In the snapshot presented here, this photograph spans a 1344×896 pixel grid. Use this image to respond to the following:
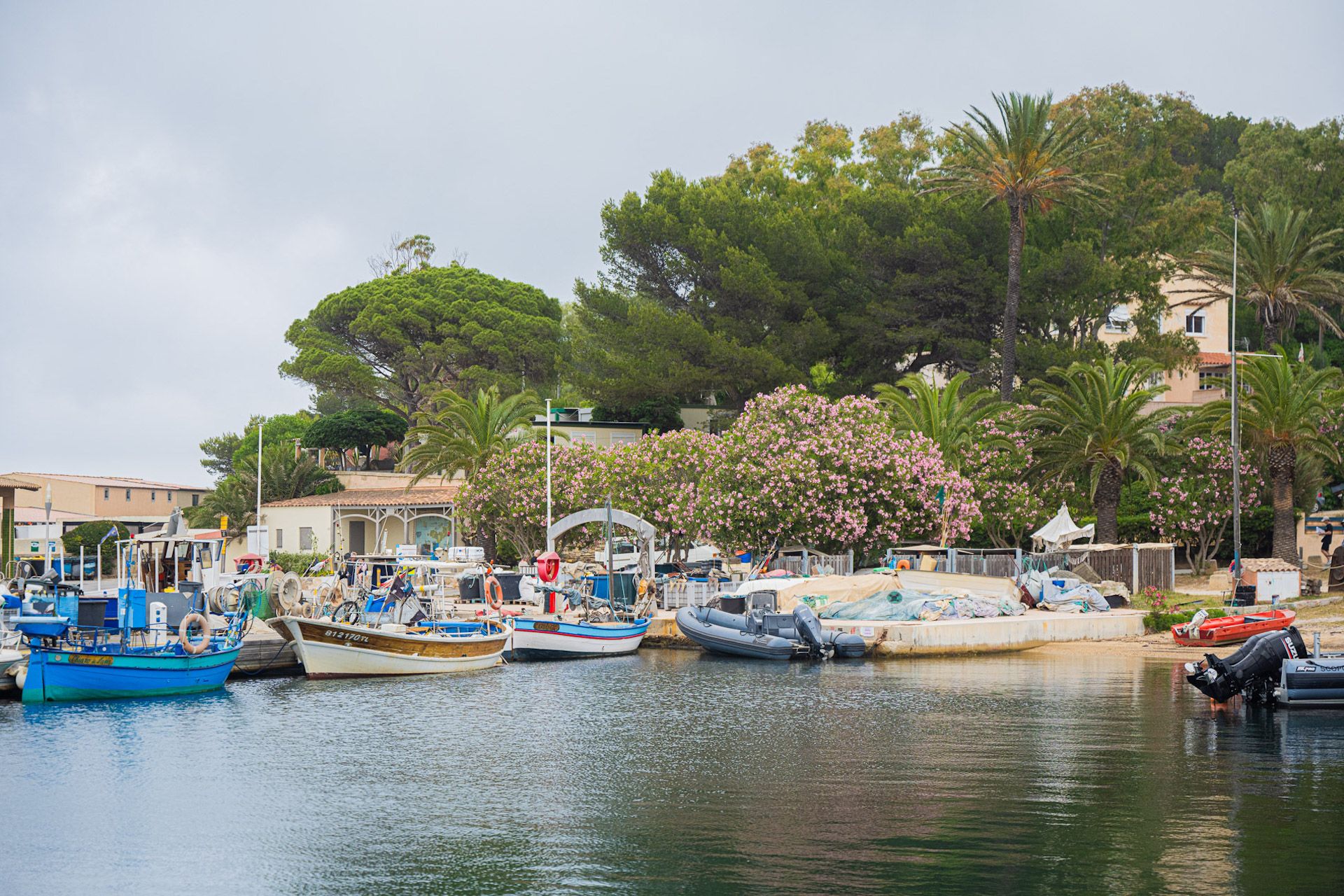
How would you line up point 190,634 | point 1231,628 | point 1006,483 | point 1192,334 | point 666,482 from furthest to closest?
1. point 1192,334
2. point 1006,483
3. point 666,482
4. point 1231,628
5. point 190,634

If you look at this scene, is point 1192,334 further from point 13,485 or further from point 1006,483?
point 13,485

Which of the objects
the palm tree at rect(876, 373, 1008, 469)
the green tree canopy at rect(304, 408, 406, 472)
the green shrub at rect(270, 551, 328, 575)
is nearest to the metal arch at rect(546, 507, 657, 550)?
the palm tree at rect(876, 373, 1008, 469)

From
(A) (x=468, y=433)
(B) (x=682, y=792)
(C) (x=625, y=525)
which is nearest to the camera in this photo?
(B) (x=682, y=792)

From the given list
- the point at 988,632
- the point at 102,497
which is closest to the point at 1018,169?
the point at 988,632

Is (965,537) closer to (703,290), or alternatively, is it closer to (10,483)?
(703,290)

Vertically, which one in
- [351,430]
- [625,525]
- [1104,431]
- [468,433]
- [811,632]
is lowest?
[811,632]

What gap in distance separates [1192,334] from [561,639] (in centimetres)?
4886

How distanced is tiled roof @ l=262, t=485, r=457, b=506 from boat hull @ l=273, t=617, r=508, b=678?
28382mm

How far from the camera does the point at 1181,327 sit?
70.9 meters

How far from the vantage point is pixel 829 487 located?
44.2 metres

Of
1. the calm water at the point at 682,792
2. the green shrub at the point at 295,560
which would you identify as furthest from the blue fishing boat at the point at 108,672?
the green shrub at the point at 295,560

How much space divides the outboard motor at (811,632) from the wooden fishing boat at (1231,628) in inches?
367

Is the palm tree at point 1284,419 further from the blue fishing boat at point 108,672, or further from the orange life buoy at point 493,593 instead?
the blue fishing boat at point 108,672

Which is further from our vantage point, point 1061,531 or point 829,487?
point 829,487
